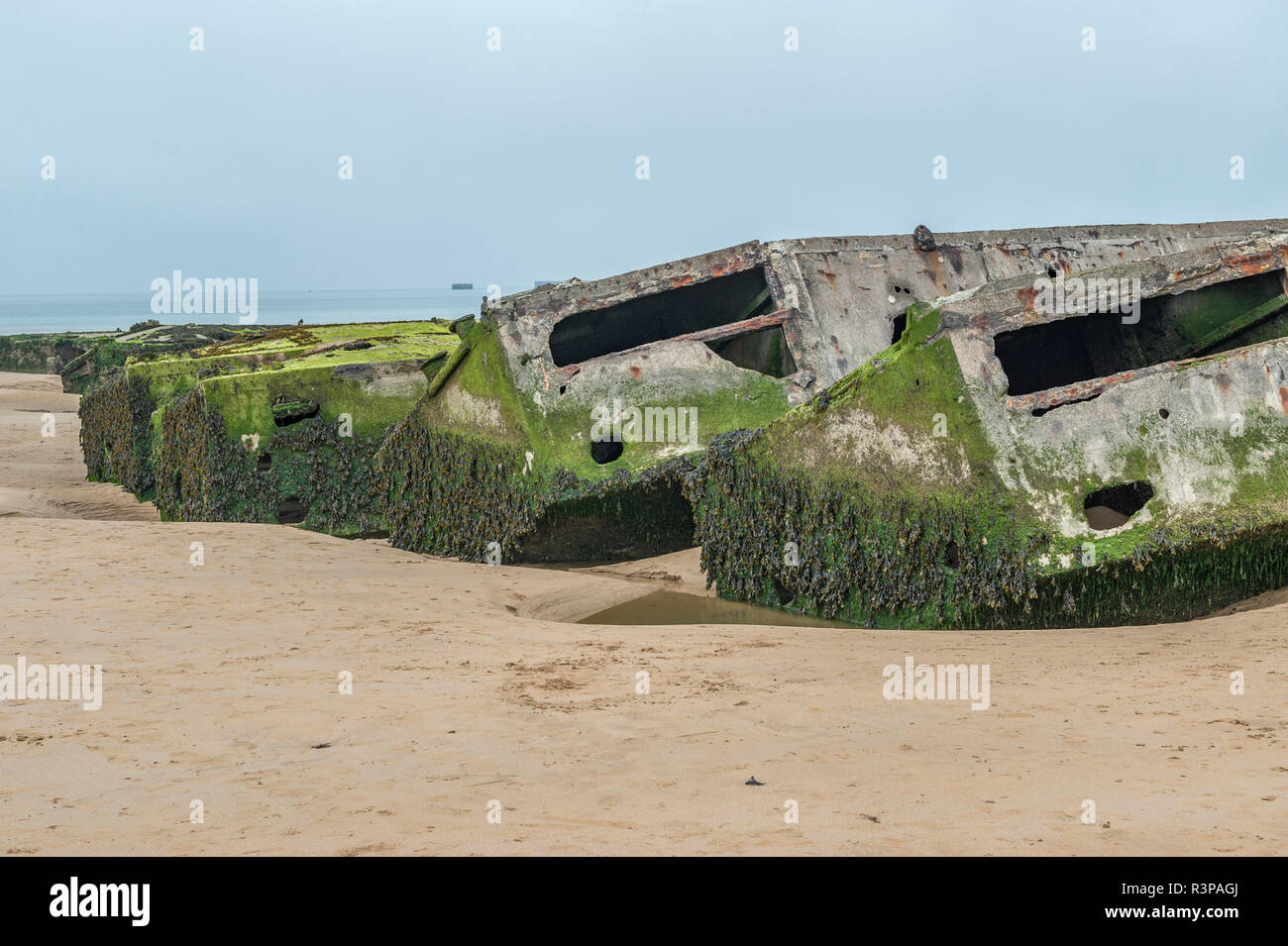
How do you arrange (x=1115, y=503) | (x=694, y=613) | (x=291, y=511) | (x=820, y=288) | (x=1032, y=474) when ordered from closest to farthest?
(x=1032, y=474) → (x=1115, y=503) → (x=694, y=613) → (x=820, y=288) → (x=291, y=511)

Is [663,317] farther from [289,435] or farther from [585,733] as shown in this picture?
[585,733]

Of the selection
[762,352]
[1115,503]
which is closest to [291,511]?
[762,352]

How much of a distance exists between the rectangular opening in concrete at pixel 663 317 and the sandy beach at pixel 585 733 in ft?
10.4

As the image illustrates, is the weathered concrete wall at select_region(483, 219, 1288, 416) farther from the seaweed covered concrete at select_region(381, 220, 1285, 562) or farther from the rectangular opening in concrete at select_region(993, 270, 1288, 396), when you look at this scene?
the rectangular opening in concrete at select_region(993, 270, 1288, 396)

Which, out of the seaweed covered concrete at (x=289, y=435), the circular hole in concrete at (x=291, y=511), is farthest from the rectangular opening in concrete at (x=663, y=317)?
the circular hole in concrete at (x=291, y=511)

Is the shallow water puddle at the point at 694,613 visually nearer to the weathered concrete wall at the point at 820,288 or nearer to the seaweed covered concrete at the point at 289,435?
the weathered concrete wall at the point at 820,288

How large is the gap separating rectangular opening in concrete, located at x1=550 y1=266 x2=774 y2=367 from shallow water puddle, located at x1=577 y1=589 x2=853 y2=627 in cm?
283

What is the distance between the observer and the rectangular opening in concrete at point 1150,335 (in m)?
7.41

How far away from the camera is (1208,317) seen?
24.8 feet

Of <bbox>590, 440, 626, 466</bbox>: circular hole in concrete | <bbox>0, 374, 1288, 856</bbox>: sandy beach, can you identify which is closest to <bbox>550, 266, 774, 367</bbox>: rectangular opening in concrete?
<bbox>590, 440, 626, 466</bbox>: circular hole in concrete

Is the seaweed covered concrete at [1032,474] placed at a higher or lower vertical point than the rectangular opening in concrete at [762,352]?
lower

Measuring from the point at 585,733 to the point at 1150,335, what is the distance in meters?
5.55

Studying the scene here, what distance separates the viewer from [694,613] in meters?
7.43
